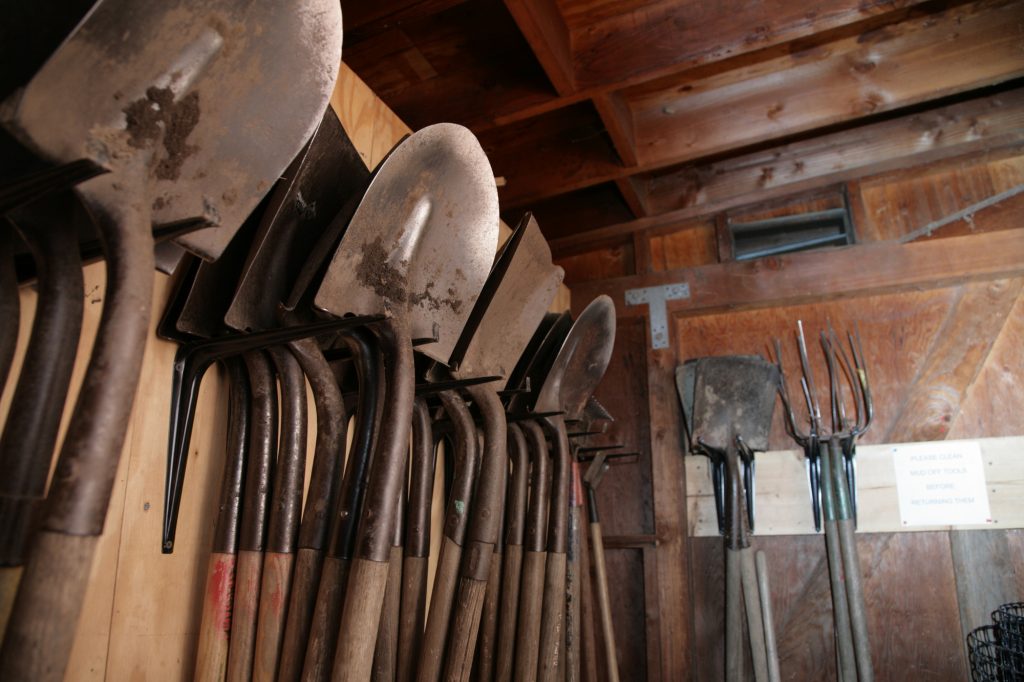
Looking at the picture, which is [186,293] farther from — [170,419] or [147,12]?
[147,12]

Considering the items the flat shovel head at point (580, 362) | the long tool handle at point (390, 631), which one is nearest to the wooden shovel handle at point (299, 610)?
the long tool handle at point (390, 631)

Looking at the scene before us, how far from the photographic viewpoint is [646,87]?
8.13 ft

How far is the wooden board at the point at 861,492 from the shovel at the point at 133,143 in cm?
202

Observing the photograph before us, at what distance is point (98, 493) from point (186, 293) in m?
0.53

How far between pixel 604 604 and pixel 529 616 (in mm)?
768

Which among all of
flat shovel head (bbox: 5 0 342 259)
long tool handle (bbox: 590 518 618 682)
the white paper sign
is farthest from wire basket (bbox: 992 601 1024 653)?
flat shovel head (bbox: 5 0 342 259)

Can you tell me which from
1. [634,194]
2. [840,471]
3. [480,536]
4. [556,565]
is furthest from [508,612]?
[634,194]

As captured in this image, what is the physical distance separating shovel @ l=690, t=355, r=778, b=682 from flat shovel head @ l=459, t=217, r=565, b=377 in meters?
0.98

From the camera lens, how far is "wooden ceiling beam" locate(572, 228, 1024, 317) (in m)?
2.40

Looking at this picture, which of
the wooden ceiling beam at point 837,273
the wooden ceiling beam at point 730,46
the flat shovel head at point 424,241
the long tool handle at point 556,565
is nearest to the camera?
the flat shovel head at point 424,241

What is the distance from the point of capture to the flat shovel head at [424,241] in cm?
115

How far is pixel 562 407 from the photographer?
6.62 feet

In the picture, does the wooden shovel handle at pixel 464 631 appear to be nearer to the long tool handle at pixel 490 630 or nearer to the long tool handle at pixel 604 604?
the long tool handle at pixel 490 630

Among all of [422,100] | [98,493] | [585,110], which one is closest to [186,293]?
[98,493]
